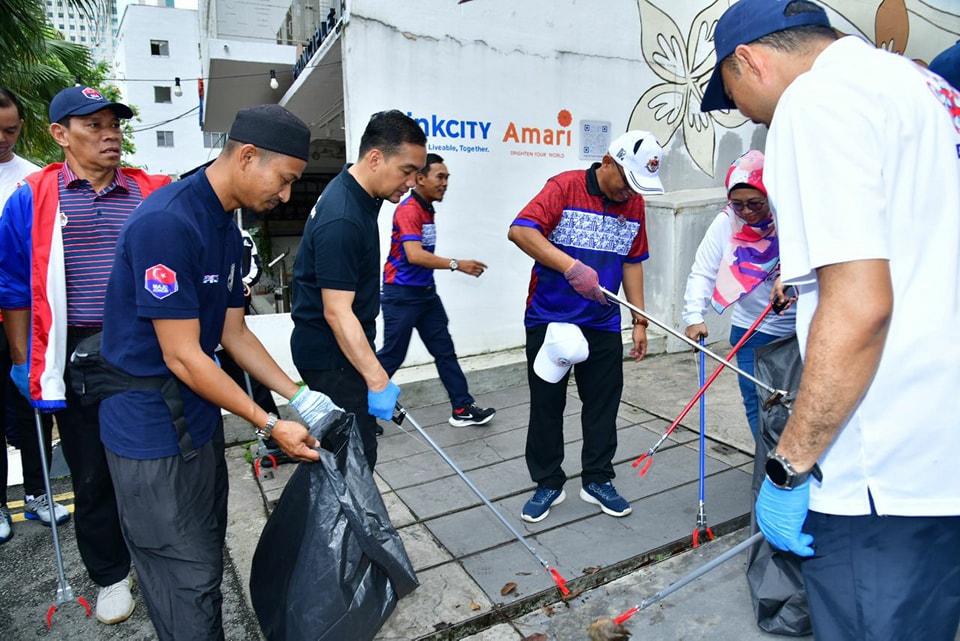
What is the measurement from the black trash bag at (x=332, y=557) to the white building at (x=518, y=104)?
3.30 m

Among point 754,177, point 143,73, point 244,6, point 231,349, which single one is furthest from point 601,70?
point 143,73

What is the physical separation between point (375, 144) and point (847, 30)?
7.83 metres

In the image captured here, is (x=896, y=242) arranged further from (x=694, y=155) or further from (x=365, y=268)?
(x=694, y=155)

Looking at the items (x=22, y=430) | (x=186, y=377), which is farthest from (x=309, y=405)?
(x=22, y=430)

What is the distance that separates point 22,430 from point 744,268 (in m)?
3.83

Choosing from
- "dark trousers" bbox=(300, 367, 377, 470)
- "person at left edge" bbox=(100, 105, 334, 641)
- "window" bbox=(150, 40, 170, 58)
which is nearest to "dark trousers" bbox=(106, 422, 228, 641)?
"person at left edge" bbox=(100, 105, 334, 641)

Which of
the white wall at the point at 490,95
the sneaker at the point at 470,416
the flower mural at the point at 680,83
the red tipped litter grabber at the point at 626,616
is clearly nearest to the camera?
→ the red tipped litter grabber at the point at 626,616

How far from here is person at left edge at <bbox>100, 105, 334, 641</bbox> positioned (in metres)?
1.83

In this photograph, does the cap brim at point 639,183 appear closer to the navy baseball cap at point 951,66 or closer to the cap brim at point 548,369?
the cap brim at point 548,369

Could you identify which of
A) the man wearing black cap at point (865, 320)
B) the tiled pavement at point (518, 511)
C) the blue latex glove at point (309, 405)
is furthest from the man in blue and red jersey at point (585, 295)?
the man wearing black cap at point (865, 320)

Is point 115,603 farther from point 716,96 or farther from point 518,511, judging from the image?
point 716,96

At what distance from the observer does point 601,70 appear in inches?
237

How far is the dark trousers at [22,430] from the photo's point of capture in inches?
127

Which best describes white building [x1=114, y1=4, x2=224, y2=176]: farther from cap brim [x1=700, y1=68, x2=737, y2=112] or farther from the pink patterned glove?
cap brim [x1=700, y1=68, x2=737, y2=112]
